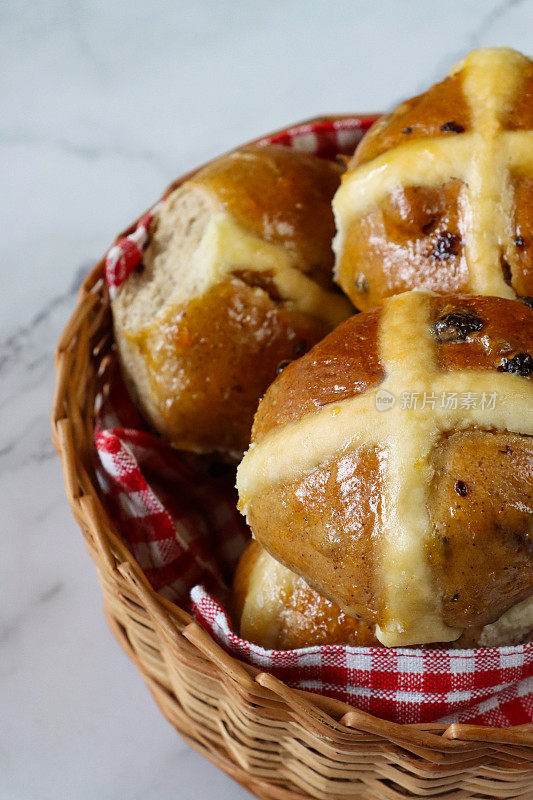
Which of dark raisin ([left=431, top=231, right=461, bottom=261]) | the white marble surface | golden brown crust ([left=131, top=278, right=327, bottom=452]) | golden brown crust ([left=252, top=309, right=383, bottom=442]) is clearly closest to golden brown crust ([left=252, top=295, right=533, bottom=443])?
golden brown crust ([left=252, top=309, right=383, bottom=442])

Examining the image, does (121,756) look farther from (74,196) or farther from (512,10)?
(512,10)

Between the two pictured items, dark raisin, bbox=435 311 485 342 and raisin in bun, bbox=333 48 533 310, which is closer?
dark raisin, bbox=435 311 485 342

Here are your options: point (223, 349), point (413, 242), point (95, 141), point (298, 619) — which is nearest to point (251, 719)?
point (298, 619)

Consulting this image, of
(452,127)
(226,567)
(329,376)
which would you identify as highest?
(452,127)

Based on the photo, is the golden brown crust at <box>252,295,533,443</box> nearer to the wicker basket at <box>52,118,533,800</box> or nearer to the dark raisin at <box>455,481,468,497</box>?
the dark raisin at <box>455,481,468,497</box>

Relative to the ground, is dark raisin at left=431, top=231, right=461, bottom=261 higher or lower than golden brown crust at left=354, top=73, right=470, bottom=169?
lower

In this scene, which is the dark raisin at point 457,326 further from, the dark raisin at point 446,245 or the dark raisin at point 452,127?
the dark raisin at point 452,127

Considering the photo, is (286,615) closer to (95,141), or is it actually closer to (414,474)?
(414,474)
